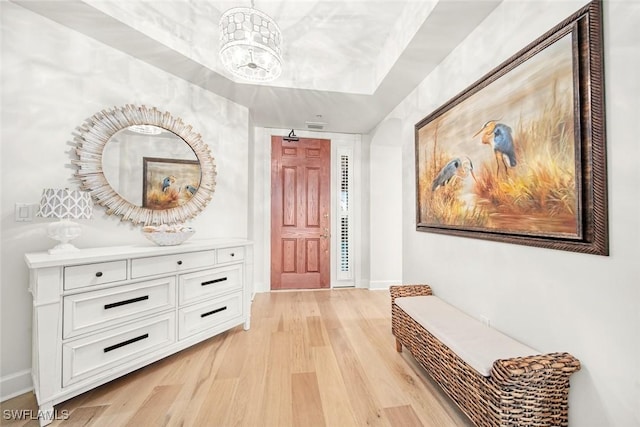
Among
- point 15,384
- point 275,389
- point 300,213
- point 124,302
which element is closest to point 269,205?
point 300,213

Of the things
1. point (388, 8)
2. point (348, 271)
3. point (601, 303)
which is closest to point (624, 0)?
point (601, 303)

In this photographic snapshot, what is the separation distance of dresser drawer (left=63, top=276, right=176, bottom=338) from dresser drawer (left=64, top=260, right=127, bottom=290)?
2.4 inches

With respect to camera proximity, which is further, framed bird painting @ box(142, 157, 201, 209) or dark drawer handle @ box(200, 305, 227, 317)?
framed bird painting @ box(142, 157, 201, 209)

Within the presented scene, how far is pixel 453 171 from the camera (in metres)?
1.92

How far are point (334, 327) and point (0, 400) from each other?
7.55 ft

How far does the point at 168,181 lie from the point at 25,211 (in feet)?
3.08

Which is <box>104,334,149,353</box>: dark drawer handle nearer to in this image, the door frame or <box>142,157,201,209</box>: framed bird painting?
<box>142,157,201,209</box>: framed bird painting

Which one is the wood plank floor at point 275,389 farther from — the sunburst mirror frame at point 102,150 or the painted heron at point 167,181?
the painted heron at point 167,181

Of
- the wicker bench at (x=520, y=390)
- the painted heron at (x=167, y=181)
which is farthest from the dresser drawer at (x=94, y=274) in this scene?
the wicker bench at (x=520, y=390)

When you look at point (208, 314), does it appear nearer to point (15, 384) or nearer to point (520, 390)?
point (15, 384)

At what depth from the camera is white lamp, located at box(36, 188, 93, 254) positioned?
5.17 ft

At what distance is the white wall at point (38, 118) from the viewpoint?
1.60m

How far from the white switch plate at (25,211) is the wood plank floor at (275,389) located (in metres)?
1.09

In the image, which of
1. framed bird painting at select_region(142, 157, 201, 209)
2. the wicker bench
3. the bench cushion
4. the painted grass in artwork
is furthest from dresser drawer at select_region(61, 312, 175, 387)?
the painted grass in artwork
